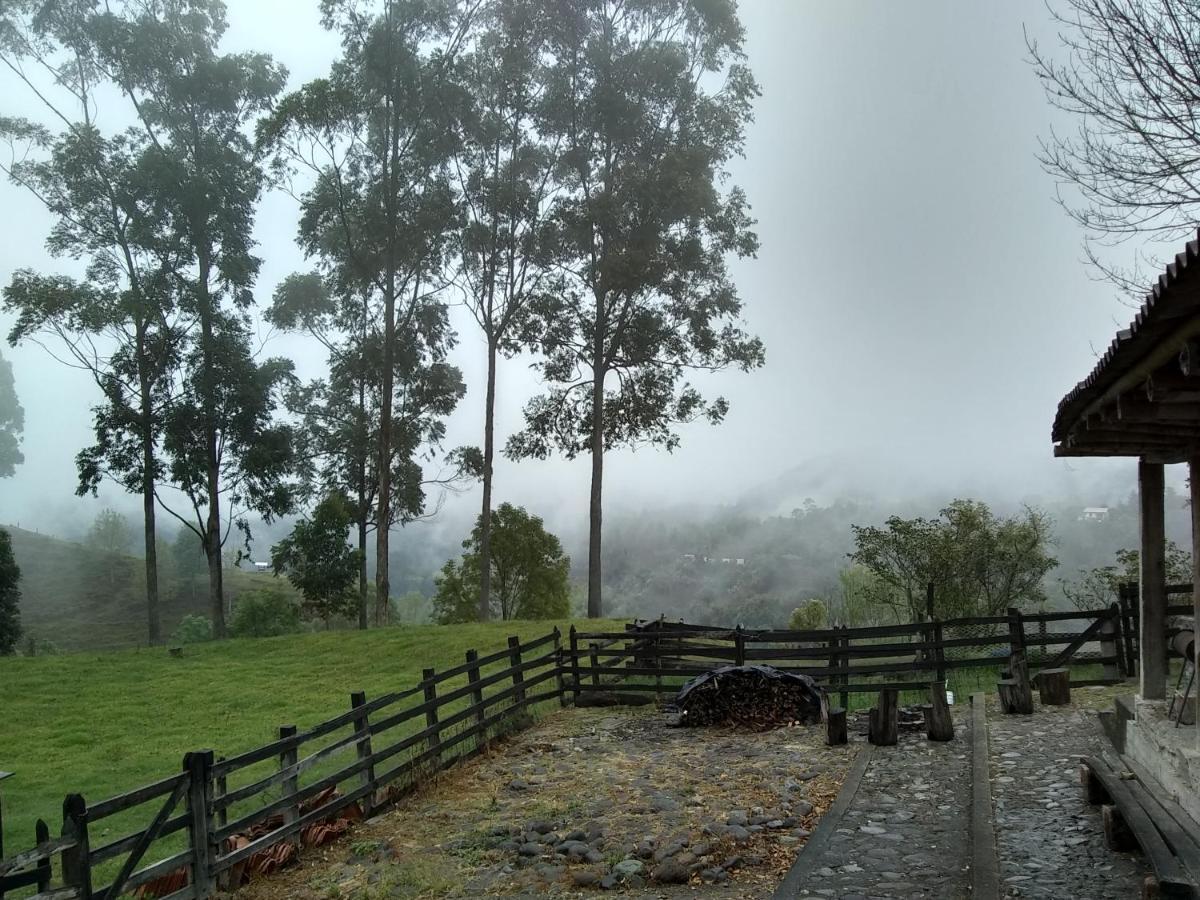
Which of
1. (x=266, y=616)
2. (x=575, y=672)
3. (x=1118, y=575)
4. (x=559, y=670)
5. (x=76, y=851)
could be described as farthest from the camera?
(x=266, y=616)

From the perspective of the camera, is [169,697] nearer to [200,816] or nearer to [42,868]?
[200,816]

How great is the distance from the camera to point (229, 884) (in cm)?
770

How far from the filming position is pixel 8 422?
8612 centimetres

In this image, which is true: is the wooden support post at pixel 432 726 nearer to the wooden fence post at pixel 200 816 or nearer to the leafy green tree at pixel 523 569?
the wooden fence post at pixel 200 816

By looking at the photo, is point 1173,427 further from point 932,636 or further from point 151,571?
point 151,571

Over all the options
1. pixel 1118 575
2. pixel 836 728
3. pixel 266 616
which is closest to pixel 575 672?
pixel 836 728

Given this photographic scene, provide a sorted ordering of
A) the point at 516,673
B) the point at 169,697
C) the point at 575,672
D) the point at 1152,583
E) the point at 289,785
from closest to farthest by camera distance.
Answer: the point at 1152,583 < the point at 289,785 < the point at 516,673 < the point at 575,672 < the point at 169,697

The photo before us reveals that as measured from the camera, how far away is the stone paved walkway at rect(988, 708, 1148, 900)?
6082 millimetres

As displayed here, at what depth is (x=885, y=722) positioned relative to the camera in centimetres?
1107

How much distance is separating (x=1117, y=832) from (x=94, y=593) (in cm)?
8293

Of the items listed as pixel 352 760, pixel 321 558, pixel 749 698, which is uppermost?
pixel 321 558

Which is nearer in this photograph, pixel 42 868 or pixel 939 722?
pixel 42 868

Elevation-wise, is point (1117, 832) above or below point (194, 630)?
above

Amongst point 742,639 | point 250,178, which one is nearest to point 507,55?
point 250,178
